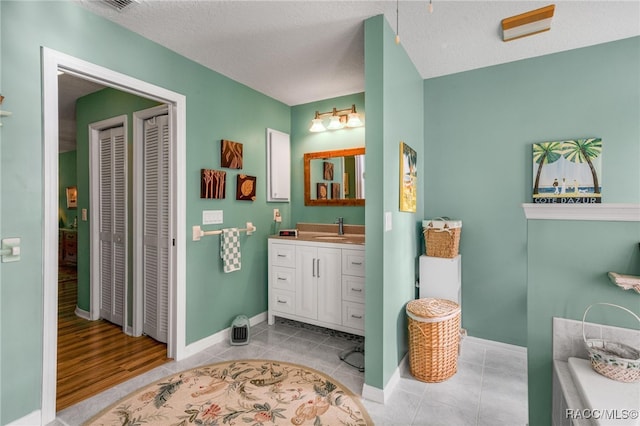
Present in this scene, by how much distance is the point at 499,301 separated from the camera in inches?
113

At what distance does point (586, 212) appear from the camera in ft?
4.42

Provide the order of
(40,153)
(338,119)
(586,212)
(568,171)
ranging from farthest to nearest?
1. (338,119)
2. (568,171)
3. (40,153)
4. (586,212)

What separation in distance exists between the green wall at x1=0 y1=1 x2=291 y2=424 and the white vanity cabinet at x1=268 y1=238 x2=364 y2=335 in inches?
13.7

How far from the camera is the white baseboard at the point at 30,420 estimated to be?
5.75 ft

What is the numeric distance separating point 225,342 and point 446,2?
3.23m

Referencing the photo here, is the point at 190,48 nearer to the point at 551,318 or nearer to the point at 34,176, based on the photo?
the point at 34,176

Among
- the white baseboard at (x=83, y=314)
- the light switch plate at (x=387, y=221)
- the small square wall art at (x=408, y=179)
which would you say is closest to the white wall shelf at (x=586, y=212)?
the light switch plate at (x=387, y=221)

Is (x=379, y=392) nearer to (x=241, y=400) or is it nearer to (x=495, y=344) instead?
(x=241, y=400)

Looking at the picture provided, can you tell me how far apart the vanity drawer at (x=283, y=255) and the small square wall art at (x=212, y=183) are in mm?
798

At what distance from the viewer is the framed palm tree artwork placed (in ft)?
8.07

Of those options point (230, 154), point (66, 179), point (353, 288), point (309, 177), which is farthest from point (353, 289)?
point (66, 179)

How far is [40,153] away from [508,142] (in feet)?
11.4

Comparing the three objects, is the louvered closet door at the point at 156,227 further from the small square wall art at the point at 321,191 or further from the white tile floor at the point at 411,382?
the small square wall art at the point at 321,191

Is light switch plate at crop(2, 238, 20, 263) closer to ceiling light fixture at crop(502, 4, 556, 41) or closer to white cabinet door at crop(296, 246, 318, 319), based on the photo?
white cabinet door at crop(296, 246, 318, 319)
